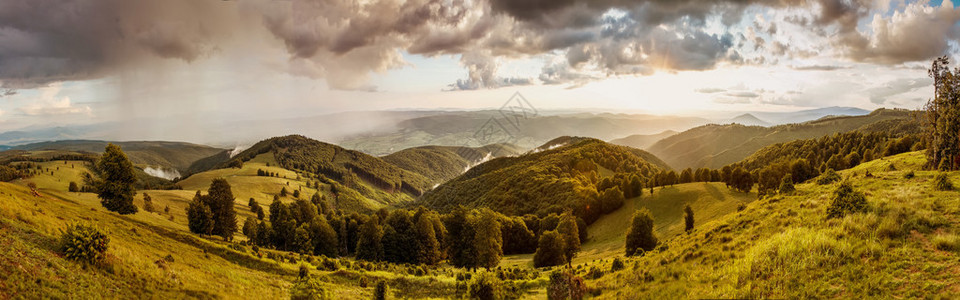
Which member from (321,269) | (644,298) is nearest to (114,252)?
(321,269)

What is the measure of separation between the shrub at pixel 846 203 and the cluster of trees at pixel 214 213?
77.9 m

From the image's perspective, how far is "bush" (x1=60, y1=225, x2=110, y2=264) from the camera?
22172 millimetres

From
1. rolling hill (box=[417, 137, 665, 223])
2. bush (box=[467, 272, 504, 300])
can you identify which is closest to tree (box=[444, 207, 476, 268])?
bush (box=[467, 272, 504, 300])

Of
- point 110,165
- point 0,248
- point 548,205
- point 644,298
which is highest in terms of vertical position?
point 110,165

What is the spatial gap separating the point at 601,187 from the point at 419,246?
76403 mm

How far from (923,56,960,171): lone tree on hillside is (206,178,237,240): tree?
10638 cm

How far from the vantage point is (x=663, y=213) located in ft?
299

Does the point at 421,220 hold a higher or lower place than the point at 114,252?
lower

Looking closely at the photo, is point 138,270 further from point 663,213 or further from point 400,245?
point 663,213

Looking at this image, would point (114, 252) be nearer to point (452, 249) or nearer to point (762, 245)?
point (762, 245)

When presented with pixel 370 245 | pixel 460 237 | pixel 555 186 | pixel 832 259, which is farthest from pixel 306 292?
pixel 555 186

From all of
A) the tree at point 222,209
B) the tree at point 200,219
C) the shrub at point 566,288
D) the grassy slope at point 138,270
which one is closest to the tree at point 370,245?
the tree at point 222,209

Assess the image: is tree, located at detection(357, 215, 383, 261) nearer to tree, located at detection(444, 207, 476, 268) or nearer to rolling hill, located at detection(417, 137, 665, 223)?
tree, located at detection(444, 207, 476, 268)

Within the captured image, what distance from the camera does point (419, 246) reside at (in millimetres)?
77375
